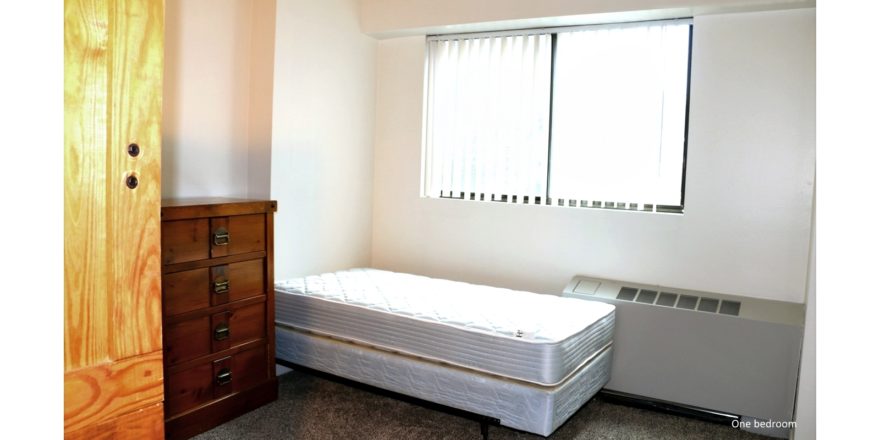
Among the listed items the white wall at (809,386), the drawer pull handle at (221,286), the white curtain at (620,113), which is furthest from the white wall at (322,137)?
the white wall at (809,386)

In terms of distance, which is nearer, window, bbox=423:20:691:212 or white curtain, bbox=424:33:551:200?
window, bbox=423:20:691:212

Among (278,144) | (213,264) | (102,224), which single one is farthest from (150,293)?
(278,144)

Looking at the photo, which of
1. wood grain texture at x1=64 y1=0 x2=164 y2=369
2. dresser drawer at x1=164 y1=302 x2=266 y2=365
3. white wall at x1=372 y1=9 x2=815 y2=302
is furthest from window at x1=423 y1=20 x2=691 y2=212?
wood grain texture at x1=64 y1=0 x2=164 y2=369

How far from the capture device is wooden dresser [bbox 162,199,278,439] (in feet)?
9.45

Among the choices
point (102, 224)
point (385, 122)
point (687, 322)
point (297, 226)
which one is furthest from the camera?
point (385, 122)

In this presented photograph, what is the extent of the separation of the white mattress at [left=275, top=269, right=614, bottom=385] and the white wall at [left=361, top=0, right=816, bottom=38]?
163 cm

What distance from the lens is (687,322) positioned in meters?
3.37

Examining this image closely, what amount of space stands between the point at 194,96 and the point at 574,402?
255 cm

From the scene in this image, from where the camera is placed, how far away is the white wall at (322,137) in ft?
12.6

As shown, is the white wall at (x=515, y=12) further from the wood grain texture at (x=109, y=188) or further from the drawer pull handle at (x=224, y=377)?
the wood grain texture at (x=109, y=188)

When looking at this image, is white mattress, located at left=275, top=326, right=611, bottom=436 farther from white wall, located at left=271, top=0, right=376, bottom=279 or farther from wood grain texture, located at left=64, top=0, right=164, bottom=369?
wood grain texture, located at left=64, top=0, right=164, bottom=369

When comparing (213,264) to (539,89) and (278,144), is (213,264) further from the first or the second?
(539,89)

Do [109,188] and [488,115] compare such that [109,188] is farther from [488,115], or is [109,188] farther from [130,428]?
[488,115]

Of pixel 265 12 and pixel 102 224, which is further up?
pixel 265 12
